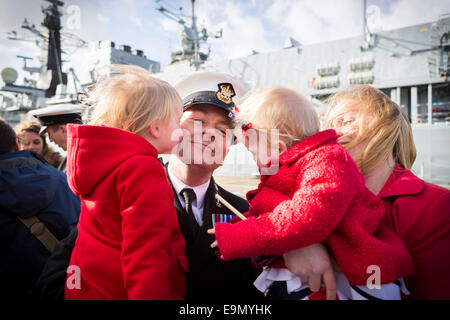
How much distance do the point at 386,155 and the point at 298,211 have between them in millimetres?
656

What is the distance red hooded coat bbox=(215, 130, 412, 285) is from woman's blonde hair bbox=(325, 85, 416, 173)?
0.25 metres

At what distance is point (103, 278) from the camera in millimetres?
1221

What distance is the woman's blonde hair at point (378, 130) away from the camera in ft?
4.46

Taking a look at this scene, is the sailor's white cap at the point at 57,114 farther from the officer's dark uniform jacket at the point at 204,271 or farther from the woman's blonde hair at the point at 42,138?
the officer's dark uniform jacket at the point at 204,271

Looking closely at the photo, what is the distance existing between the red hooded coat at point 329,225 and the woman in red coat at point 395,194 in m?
0.10

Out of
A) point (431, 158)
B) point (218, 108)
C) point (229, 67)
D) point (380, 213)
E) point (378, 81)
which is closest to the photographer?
point (380, 213)

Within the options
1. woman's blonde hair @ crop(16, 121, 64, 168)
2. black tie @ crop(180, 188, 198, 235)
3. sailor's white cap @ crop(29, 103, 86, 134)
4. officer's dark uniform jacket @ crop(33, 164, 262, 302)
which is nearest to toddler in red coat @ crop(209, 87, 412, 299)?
officer's dark uniform jacket @ crop(33, 164, 262, 302)

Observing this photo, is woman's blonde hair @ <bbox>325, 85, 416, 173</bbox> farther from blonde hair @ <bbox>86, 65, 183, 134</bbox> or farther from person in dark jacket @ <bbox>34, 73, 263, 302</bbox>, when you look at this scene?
blonde hair @ <bbox>86, 65, 183, 134</bbox>

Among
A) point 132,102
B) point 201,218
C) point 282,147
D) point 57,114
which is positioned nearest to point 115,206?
point 132,102

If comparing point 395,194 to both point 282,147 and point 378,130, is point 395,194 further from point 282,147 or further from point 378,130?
point 282,147

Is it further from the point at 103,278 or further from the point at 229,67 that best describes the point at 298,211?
the point at 229,67

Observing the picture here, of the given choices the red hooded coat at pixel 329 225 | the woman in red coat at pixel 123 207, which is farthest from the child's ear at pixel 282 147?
the woman in red coat at pixel 123 207

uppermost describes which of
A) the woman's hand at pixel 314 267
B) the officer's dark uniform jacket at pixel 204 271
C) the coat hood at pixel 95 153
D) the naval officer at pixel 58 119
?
the naval officer at pixel 58 119
